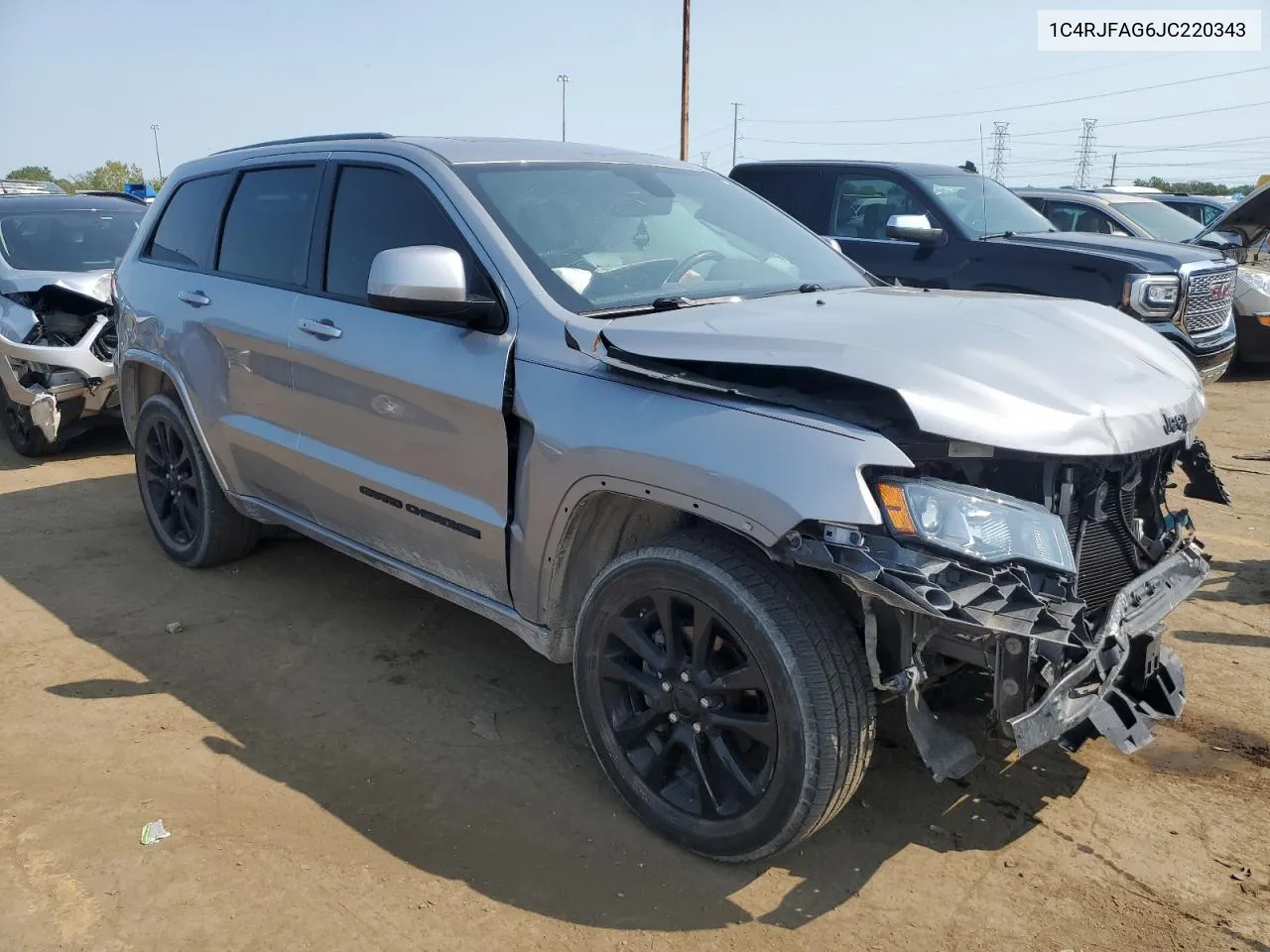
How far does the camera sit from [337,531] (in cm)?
409

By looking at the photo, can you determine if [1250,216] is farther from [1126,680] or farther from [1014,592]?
[1014,592]

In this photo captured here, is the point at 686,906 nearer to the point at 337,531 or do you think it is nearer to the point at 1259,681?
the point at 337,531

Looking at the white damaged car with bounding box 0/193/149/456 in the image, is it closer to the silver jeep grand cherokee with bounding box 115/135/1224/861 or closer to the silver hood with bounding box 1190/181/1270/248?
the silver jeep grand cherokee with bounding box 115/135/1224/861

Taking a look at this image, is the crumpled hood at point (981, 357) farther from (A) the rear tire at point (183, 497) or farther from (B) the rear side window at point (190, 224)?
(A) the rear tire at point (183, 497)

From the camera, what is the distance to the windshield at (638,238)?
337 centimetres

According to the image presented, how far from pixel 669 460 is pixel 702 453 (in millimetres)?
104

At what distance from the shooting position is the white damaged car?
7.23 metres

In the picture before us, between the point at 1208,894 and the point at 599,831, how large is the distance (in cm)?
165

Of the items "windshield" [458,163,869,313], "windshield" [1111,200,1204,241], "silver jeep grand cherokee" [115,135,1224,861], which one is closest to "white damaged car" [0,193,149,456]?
"silver jeep grand cherokee" [115,135,1224,861]

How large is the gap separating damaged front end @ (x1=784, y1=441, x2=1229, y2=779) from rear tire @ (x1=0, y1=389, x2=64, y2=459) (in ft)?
22.2

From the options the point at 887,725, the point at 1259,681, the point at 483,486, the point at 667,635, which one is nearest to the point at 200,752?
the point at 483,486

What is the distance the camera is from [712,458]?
2629mm

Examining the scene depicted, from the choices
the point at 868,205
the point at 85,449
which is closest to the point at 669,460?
the point at 868,205

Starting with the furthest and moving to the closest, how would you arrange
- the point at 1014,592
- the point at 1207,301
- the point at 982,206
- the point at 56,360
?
1. the point at 982,206
2. the point at 1207,301
3. the point at 56,360
4. the point at 1014,592
